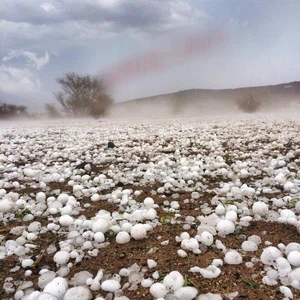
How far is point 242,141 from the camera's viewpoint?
6863 mm

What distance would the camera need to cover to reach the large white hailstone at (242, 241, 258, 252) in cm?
193

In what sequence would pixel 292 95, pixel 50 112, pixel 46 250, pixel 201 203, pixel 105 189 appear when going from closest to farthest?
pixel 46 250
pixel 201 203
pixel 105 189
pixel 50 112
pixel 292 95

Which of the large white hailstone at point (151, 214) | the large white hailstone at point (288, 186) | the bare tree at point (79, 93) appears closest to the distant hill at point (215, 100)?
the bare tree at point (79, 93)

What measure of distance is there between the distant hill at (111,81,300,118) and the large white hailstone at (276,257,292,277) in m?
36.3

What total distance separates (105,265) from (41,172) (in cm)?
284

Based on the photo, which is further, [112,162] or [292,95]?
[292,95]

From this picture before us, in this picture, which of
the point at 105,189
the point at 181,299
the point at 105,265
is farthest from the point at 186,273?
the point at 105,189

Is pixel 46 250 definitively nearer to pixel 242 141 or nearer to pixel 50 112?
pixel 242 141

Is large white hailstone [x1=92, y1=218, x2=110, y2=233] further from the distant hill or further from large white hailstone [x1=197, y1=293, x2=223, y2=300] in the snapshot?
the distant hill

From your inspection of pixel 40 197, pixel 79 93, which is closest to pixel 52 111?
pixel 79 93

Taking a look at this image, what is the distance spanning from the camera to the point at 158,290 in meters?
1.53

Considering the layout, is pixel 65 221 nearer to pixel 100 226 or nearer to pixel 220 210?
pixel 100 226

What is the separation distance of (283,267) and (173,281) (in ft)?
2.25

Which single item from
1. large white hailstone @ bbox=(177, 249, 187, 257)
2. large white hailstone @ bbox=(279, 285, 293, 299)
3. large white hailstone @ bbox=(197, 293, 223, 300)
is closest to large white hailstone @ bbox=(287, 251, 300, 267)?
large white hailstone @ bbox=(279, 285, 293, 299)
